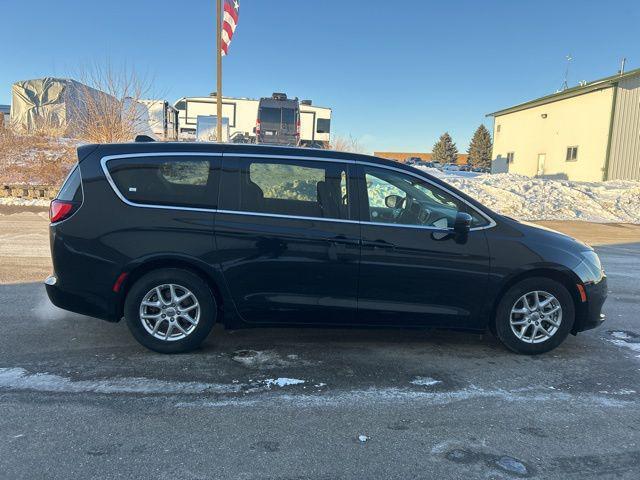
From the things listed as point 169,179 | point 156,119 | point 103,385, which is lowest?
point 103,385

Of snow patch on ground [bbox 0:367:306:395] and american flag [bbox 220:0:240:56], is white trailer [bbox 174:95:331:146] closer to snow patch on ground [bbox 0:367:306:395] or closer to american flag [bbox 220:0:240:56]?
american flag [bbox 220:0:240:56]

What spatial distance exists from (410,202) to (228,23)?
371 inches

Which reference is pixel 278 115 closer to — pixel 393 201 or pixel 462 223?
pixel 393 201

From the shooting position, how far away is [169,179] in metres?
4.24

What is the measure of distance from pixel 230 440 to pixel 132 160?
2555 mm

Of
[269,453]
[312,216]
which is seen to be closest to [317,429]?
[269,453]

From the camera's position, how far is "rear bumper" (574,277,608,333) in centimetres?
441

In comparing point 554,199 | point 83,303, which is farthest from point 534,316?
point 554,199

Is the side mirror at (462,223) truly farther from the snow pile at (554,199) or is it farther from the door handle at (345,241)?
the snow pile at (554,199)

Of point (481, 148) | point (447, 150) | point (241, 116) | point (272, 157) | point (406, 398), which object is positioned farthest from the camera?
point (447, 150)

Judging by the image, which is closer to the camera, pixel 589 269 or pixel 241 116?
pixel 589 269

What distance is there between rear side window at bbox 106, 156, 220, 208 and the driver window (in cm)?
141

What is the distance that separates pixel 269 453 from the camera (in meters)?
2.89

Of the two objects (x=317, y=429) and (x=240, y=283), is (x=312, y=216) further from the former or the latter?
(x=317, y=429)
